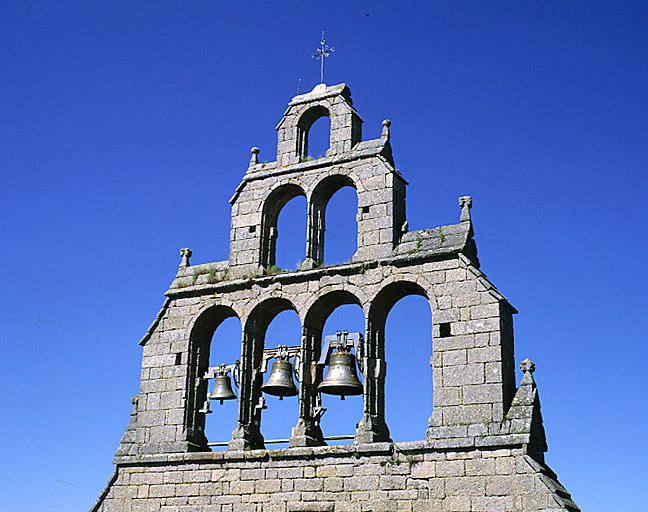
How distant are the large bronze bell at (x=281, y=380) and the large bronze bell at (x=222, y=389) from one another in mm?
798

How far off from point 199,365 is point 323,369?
2652mm

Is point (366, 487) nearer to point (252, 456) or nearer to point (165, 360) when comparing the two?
point (252, 456)

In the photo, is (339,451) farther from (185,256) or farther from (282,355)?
(185,256)

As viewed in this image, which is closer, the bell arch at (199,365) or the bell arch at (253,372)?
the bell arch at (253,372)

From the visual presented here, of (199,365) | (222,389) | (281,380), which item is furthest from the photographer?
(199,365)

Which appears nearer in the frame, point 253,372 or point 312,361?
point 312,361

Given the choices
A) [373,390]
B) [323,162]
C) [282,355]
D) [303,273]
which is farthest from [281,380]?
[323,162]

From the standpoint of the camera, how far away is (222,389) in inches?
668

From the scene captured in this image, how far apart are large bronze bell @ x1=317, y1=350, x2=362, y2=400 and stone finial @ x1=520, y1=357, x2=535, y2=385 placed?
9.10ft

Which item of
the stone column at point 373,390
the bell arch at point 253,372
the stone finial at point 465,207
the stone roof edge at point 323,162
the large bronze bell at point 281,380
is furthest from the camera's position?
the stone roof edge at point 323,162

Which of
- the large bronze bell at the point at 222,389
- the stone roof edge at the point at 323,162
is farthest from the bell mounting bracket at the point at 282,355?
the stone roof edge at the point at 323,162

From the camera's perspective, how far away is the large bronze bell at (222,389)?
55.4 feet

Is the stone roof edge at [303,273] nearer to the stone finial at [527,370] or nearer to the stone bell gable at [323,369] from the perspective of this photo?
the stone bell gable at [323,369]

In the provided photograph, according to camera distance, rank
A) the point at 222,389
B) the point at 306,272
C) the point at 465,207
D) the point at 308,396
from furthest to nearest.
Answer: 1. the point at 222,389
2. the point at 306,272
3. the point at 308,396
4. the point at 465,207
